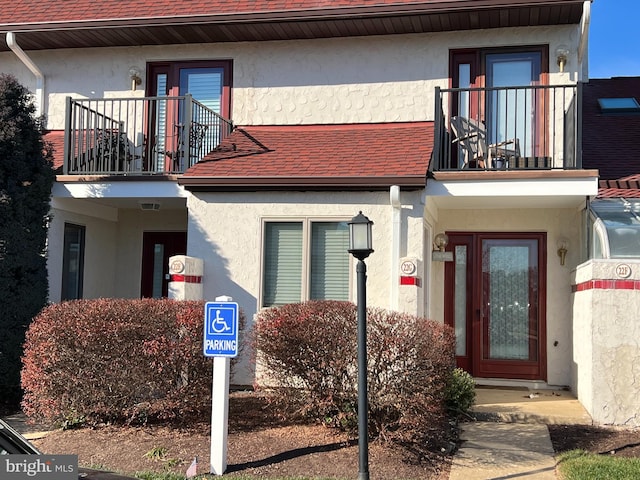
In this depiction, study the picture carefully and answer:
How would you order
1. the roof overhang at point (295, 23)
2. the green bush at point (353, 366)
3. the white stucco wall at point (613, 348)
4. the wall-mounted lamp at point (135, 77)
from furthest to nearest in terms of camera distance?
the wall-mounted lamp at point (135, 77)
the roof overhang at point (295, 23)
the white stucco wall at point (613, 348)
the green bush at point (353, 366)

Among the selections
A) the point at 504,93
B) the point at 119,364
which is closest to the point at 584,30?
the point at 504,93

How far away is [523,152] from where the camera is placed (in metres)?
10.5

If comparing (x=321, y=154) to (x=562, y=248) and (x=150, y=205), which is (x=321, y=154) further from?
(x=562, y=248)

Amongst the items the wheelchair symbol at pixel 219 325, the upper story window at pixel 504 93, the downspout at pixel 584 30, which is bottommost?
the wheelchair symbol at pixel 219 325

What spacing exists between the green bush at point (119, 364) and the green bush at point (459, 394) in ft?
9.46

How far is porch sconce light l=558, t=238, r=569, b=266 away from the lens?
10438mm

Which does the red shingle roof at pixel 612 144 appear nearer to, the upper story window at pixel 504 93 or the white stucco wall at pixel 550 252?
the white stucco wall at pixel 550 252

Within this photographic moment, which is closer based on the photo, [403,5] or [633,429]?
[633,429]

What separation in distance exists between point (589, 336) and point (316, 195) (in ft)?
13.0

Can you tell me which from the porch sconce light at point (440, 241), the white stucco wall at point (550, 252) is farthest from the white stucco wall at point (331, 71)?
the porch sconce light at point (440, 241)

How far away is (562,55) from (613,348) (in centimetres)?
470

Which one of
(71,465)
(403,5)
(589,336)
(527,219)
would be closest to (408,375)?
(589,336)

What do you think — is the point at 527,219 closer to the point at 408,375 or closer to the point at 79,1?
the point at 408,375

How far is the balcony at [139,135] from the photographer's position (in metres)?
10.4
